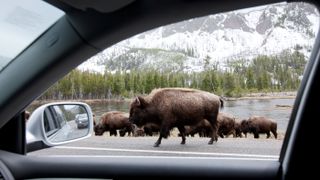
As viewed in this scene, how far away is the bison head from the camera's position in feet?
9.18

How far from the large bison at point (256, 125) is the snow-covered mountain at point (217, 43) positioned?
0.40 meters

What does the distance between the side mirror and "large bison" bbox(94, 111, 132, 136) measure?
0.59 meters

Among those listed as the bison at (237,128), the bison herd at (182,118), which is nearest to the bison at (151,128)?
the bison herd at (182,118)

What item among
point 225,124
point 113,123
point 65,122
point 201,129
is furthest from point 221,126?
point 65,122

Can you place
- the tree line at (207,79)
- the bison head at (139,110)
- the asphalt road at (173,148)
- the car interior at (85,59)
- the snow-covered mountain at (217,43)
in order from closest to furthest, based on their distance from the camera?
the car interior at (85,59) < the snow-covered mountain at (217,43) < the asphalt road at (173,148) < the tree line at (207,79) < the bison head at (139,110)

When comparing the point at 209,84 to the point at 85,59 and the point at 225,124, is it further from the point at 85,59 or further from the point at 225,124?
the point at 85,59

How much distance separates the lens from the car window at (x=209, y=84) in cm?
248

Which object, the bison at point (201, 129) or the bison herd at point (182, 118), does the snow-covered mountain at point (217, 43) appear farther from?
the bison at point (201, 129)

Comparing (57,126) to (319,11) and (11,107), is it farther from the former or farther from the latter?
(319,11)

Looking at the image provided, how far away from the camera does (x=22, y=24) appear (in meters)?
1.56

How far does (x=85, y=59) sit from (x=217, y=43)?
125 centimetres

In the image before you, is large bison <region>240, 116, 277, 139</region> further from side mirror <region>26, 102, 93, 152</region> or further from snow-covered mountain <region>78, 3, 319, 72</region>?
side mirror <region>26, 102, 93, 152</region>

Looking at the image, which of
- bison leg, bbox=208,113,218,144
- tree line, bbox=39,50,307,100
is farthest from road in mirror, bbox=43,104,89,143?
bison leg, bbox=208,113,218,144

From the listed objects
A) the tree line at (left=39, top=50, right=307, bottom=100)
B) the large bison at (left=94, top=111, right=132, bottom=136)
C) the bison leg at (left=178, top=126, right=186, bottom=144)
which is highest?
the tree line at (left=39, top=50, right=307, bottom=100)
